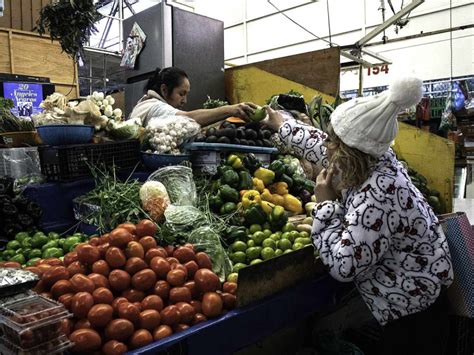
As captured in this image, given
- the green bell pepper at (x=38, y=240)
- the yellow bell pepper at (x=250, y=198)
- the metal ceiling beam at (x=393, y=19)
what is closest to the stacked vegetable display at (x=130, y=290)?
the green bell pepper at (x=38, y=240)

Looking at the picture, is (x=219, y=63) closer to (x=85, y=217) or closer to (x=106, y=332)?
(x=85, y=217)

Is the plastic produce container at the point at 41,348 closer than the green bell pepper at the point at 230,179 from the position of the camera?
Yes

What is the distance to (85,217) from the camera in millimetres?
2674

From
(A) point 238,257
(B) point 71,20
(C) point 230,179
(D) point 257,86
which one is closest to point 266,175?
(C) point 230,179

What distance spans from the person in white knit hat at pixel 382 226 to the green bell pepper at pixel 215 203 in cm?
97

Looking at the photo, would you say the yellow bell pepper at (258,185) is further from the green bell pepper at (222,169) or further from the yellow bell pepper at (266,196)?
the green bell pepper at (222,169)

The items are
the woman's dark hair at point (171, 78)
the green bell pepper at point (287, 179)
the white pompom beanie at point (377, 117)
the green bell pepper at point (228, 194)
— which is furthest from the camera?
the woman's dark hair at point (171, 78)

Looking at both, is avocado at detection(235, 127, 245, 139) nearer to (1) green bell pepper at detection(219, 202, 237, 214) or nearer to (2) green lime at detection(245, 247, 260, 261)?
(1) green bell pepper at detection(219, 202, 237, 214)

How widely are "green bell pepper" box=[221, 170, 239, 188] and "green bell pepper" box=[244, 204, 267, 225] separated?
37 centimetres

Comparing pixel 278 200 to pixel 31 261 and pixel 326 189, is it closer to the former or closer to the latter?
pixel 326 189

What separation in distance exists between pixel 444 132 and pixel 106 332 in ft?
31.5

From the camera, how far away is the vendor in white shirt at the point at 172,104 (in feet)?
11.9

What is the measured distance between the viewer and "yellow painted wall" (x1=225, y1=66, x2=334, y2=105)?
206 inches

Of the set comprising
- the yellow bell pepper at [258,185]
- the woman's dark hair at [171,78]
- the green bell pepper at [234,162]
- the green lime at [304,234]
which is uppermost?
the woman's dark hair at [171,78]
